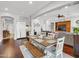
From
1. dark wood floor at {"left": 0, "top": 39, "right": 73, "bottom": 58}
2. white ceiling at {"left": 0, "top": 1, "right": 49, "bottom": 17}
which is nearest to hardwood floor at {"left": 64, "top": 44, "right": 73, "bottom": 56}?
dark wood floor at {"left": 0, "top": 39, "right": 73, "bottom": 58}

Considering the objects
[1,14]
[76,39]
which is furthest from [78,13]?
[1,14]

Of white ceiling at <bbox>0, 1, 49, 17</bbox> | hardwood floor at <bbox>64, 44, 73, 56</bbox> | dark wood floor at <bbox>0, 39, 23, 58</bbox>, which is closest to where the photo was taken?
dark wood floor at <bbox>0, 39, 23, 58</bbox>

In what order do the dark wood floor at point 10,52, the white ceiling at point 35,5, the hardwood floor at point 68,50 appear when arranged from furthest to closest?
the white ceiling at point 35,5, the hardwood floor at point 68,50, the dark wood floor at point 10,52

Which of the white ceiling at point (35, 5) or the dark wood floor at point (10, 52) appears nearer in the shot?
the dark wood floor at point (10, 52)

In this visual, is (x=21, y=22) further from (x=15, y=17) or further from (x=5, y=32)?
(x=5, y=32)

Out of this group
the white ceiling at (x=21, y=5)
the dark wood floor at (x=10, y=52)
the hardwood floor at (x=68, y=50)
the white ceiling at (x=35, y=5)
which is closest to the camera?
the dark wood floor at (x=10, y=52)

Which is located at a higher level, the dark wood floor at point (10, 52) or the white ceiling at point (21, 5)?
the white ceiling at point (21, 5)

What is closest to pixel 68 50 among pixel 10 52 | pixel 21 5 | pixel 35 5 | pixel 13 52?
pixel 13 52

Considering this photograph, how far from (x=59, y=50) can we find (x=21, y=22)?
298 inches

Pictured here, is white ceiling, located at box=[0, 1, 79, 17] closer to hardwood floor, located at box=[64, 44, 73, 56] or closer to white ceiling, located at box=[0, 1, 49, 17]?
white ceiling, located at box=[0, 1, 49, 17]

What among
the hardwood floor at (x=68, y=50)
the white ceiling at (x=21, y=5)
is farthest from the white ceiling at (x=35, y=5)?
the hardwood floor at (x=68, y=50)

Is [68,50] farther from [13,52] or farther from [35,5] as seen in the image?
[35,5]

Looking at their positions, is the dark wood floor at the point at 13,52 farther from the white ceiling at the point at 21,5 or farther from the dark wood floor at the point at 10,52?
the white ceiling at the point at 21,5

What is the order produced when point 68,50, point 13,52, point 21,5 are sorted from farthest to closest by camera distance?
point 21,5 < point 68,50 < point 13,52
